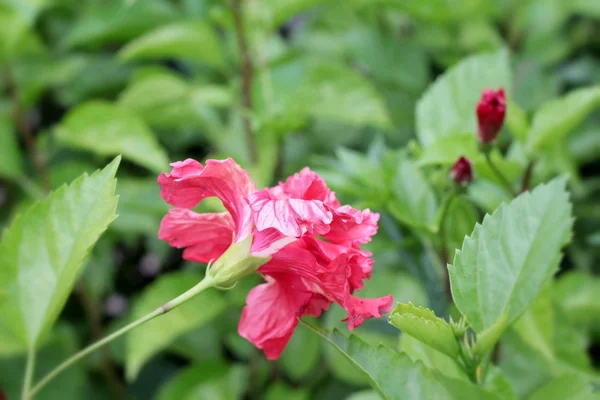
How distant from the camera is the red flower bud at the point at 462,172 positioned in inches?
28.0

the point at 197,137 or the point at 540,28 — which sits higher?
the point at 540,28

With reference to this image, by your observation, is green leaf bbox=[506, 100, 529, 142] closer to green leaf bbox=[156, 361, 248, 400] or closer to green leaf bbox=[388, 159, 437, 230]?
green leaf bbox=[388, 159, 437, 230]

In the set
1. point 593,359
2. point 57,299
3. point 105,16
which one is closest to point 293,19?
point 105,16

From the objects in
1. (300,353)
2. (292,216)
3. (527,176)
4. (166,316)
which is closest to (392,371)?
(292,216)

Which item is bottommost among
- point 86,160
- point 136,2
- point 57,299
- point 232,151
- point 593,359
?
point 593,359

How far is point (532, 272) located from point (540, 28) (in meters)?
0.94

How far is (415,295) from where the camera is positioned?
0.97 metres

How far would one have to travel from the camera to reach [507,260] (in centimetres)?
57

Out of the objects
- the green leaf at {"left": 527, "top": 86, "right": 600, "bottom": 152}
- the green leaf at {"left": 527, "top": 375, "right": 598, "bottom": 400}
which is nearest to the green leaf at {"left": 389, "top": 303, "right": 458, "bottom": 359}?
the green leaf at {"left": 527, "top": 375, "right": 598, "bottom": 400}

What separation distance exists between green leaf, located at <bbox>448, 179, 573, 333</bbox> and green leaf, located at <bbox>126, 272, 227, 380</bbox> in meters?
0.55

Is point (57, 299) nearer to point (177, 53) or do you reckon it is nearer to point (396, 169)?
point (396, 169)

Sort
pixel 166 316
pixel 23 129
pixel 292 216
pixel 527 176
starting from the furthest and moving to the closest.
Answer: pixel 23 129, pixel 166 316, pixel 527 176, pixel 292 216

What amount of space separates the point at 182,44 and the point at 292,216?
0.67 meters

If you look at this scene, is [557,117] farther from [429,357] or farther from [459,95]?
[429,357]
